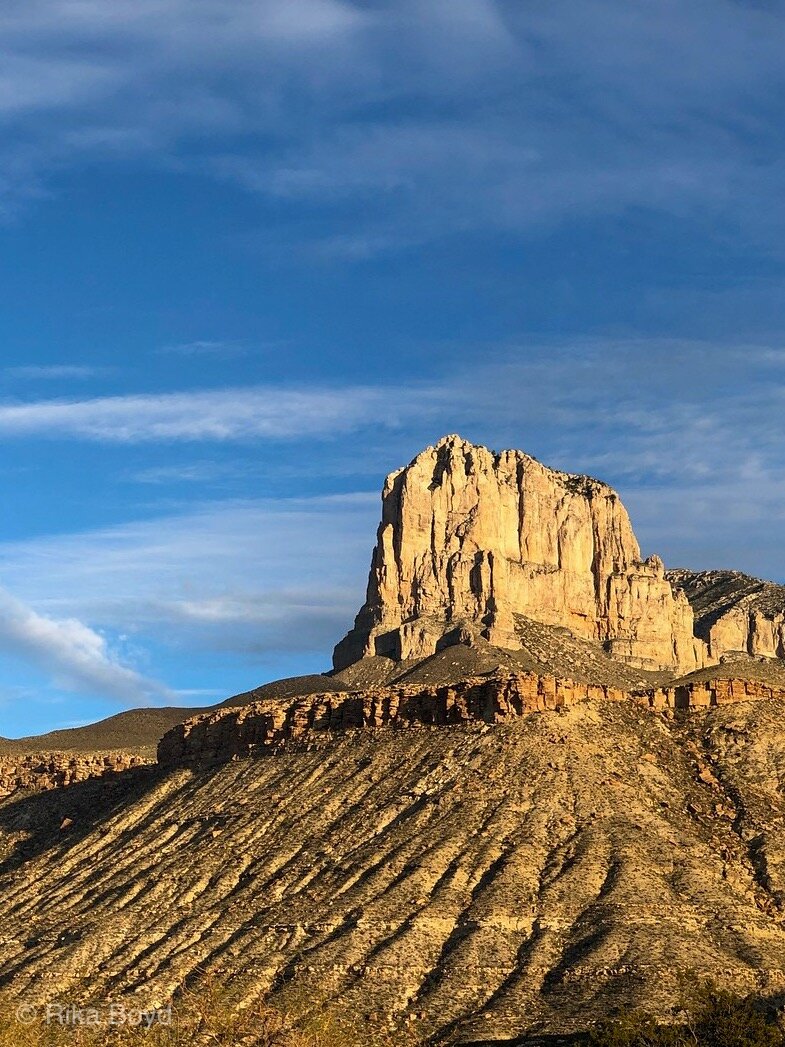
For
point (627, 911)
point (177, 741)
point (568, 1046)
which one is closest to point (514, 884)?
point (627, 911)

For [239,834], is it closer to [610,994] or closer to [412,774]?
[412,774]

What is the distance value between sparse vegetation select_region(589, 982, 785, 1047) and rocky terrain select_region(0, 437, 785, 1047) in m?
2.20

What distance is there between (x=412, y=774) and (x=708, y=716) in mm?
15844

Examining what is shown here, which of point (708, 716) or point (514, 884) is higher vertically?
point (708, 716)

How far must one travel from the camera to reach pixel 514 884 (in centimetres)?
8050

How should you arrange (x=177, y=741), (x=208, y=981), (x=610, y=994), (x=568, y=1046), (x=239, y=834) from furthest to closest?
(x=177, y=741) < (x=239, y=834) < (x=208, y=981) < (x=610, y=994) < (x=568, y=1046)

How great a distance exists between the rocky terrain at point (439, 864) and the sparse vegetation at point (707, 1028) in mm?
2197

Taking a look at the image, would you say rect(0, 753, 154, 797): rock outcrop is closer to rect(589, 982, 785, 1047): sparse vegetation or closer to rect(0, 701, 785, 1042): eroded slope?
rect(0, 701, 785, 1042): eroded slope

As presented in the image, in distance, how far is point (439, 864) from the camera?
83.6 meters

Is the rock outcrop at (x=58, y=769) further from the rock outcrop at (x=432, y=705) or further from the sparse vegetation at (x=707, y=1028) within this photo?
the sparse vegetation at (x=707, y=1028)

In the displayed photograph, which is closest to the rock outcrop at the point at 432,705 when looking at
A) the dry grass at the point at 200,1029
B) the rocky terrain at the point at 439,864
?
the rocky terrain at the point at 439,864

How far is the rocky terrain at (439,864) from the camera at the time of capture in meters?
72.4

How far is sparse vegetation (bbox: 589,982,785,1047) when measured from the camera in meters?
61.8

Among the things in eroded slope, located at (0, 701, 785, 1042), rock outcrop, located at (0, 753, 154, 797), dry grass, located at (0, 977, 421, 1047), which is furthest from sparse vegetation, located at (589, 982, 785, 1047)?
rock outcrop, located at (0, 753, 154, 797)
